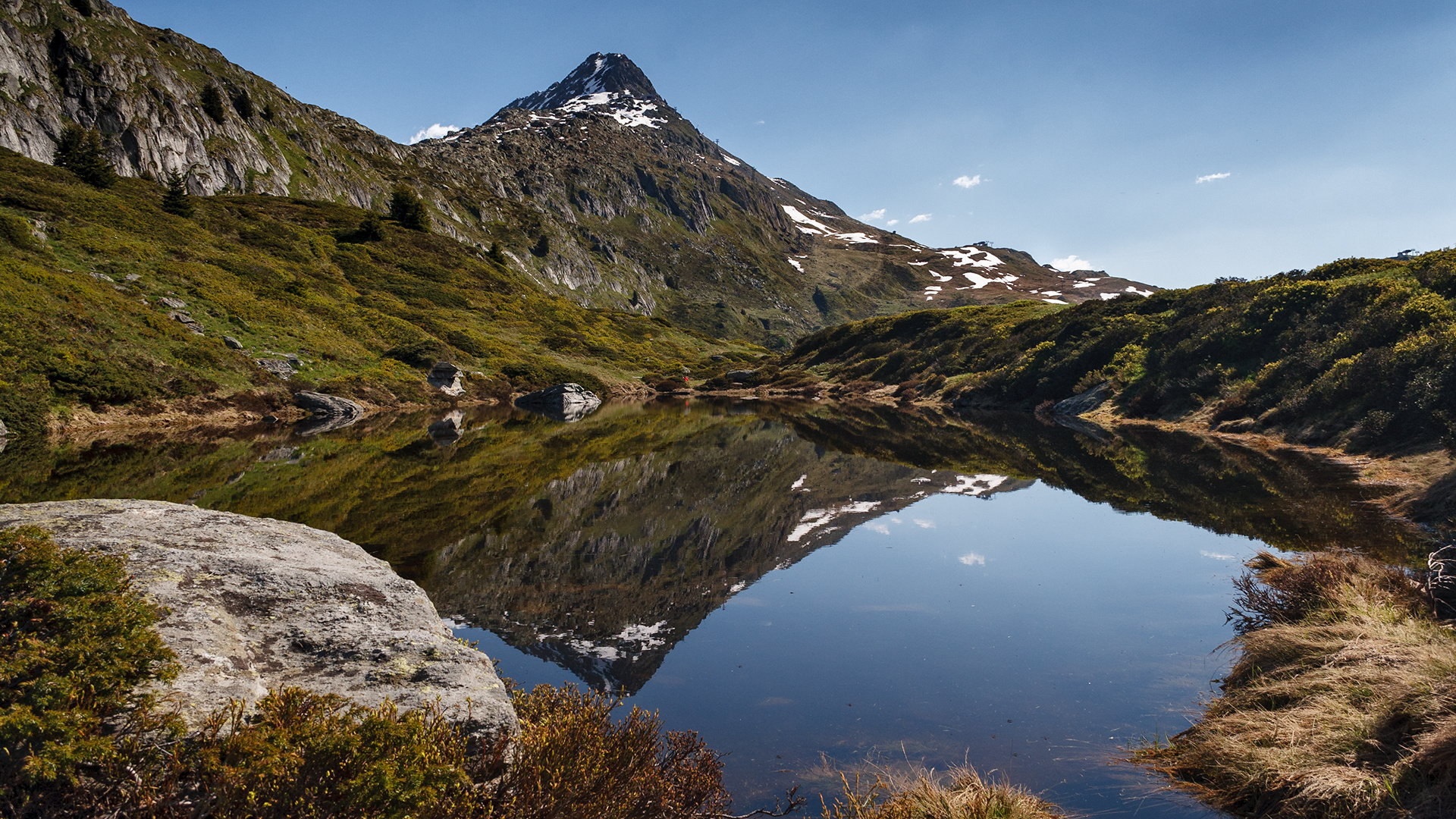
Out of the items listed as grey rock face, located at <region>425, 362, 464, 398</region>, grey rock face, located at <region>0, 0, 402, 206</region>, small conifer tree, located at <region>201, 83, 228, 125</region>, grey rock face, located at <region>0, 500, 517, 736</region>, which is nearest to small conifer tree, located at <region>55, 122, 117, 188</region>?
grey rock face, located at <region>0, 0, 402, 206</region>

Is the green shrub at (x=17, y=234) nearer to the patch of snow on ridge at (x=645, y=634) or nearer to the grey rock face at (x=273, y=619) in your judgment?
the grey rock face at (x=273, y=619)

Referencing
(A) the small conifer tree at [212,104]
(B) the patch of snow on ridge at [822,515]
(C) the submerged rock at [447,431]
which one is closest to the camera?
(B) the patch of snow on ridge at [822,515]

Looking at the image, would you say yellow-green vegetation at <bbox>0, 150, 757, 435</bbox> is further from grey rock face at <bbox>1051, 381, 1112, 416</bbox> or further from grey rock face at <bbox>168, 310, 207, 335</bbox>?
grey rock face at <bbox>1051, 381, 1112, 416</bbox>

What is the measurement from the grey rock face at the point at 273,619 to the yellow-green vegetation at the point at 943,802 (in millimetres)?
2649

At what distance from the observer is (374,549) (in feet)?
39.2

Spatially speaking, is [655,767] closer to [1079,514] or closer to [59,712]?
[59,712]

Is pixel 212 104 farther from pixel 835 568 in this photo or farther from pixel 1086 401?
pixel 835 568

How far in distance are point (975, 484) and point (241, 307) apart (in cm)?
4799

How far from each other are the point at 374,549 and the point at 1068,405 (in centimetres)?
4582

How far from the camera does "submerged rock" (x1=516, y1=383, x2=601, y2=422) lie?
159ft

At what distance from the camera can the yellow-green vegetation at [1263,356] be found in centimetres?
2247

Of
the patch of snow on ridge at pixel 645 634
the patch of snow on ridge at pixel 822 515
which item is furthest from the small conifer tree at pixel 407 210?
the patch of snow on ridge at pixel 645 634

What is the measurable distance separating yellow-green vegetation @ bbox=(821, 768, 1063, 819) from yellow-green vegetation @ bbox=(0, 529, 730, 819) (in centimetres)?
170

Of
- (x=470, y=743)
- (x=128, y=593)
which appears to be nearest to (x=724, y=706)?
(x=470, y=743)
